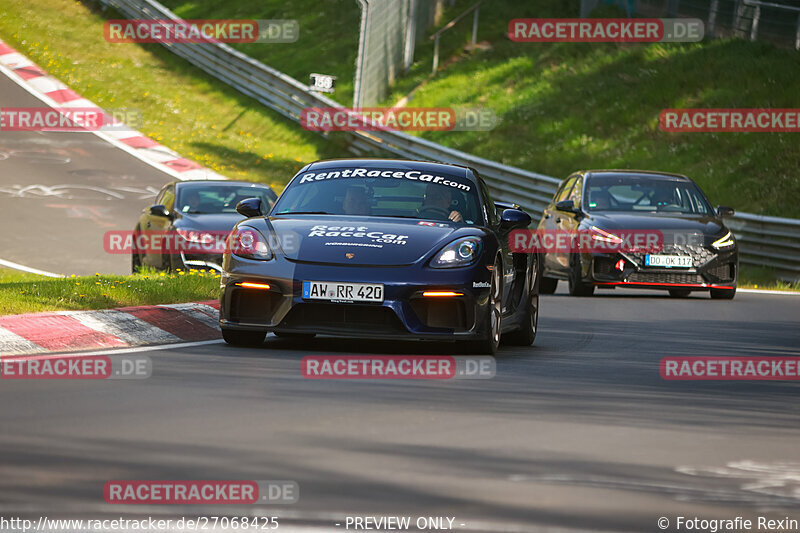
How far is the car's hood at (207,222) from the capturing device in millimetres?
17062

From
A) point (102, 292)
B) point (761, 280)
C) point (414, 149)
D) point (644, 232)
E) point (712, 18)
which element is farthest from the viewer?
point (712, 18)

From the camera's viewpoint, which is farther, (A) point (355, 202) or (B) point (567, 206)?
(B) point (567, 206)

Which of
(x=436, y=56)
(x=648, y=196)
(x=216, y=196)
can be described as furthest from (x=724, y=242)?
(x=436, y=56)

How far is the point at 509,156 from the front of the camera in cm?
3130

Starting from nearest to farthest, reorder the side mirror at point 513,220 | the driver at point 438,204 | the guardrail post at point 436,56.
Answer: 1. the driver at point 438,204
2. the side mirror at point 513,220
3. the guardrail post at point 436,56

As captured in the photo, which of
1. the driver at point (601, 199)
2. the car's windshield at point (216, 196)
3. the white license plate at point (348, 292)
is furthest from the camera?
the car's windshield at point (216, 196)

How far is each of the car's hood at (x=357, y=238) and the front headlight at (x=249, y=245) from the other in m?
0.09

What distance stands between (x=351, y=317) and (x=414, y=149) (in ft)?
68.4

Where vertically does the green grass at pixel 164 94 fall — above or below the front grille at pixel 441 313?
above

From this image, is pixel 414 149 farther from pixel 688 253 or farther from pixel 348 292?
pixel 348 292

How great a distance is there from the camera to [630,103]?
31.8m

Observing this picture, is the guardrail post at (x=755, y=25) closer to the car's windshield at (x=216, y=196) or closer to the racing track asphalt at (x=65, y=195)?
the racing track asphalt at (x=65, y=195)

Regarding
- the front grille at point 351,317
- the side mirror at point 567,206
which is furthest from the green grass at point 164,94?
the front grille at point 351,317

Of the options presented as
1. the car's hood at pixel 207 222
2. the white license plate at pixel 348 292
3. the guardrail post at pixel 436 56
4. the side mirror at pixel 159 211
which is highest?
the guardrail post at pixel 436 56
